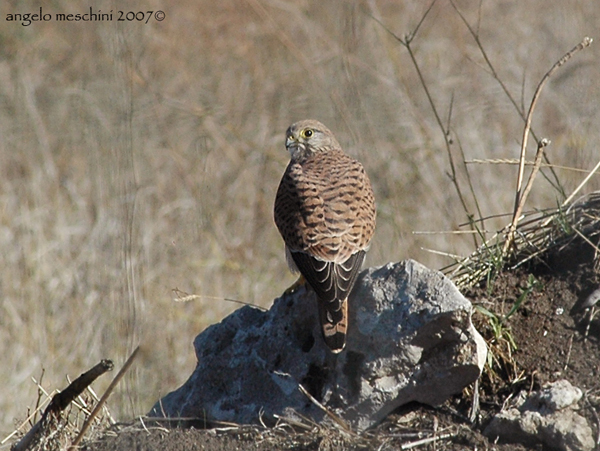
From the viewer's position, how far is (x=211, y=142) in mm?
7961

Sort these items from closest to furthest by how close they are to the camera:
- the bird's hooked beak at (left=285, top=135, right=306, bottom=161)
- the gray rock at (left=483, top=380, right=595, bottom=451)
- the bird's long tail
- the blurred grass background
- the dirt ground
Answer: the gray rock at (left=483, top=380, right=595, bottom=451), the dirt ground, the bird's long tail, the bird's hooked beak at (left=285, top=135, right=306, bottom=161), the blurred grass background

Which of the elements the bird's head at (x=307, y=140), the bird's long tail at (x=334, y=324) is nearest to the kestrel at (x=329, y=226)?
the bird's long tail at (x=334, y=324)

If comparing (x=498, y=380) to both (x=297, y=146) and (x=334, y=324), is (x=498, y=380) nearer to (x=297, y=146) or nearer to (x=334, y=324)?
(x=334, y=324)

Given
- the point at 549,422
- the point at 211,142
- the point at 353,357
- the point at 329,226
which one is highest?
the point at 211,142

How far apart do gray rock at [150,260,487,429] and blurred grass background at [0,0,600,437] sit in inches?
65.7

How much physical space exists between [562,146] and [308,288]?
4.47 meters

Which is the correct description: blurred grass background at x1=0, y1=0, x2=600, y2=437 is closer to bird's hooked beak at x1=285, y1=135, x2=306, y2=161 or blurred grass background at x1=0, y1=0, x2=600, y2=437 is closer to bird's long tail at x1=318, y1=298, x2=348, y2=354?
bird's hooked beak at x1=285, y1=135, x2=306, y2=161

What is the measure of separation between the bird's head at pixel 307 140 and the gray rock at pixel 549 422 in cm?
209

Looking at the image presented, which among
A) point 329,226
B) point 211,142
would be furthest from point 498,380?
point 211,142

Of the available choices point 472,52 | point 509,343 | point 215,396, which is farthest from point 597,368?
point 472,52

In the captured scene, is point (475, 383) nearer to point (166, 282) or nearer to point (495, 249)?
point (495, 249)

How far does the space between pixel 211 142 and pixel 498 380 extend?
508 cm

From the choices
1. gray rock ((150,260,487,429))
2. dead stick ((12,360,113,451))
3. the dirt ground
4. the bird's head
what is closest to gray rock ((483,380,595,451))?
the dirt ground

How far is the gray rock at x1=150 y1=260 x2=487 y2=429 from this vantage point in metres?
3.16
